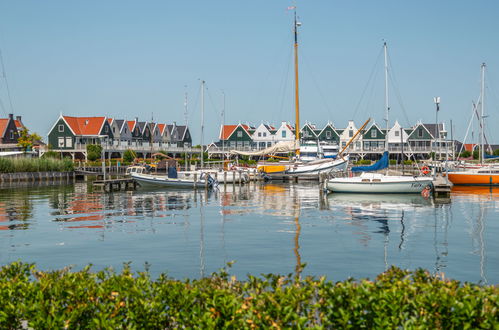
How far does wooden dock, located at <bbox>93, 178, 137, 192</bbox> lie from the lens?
2130 inches

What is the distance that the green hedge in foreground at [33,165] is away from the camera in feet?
225

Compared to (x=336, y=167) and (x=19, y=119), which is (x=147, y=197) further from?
(x=19, y=119)

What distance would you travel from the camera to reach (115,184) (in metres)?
57.0

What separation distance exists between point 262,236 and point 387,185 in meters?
24.0

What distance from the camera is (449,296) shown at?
265 inches

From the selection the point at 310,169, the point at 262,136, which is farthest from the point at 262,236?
the point at 262,136

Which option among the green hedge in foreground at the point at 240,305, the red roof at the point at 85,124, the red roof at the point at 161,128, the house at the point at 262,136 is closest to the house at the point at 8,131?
the red roof at the point at 85,124

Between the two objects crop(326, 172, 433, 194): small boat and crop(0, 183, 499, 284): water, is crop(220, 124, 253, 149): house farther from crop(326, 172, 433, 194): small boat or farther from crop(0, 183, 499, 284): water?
crop(0, 183, 499, 284): water

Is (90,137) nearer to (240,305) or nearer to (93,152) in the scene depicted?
(93,152)

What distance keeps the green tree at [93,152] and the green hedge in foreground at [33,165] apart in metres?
21.2

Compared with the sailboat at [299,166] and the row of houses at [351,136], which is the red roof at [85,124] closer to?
the row of houses at [351,136]

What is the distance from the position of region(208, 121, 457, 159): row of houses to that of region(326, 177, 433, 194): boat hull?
237ft

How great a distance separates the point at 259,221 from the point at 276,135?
97.1 m

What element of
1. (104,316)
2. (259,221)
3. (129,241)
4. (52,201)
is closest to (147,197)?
(52,201)
